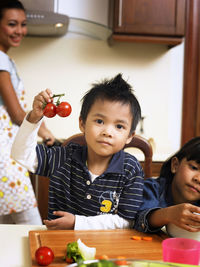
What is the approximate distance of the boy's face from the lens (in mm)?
1051

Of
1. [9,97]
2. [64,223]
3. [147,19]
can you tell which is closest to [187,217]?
[64,223]

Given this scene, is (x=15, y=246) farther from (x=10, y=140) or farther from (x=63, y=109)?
(x=10, y=140)

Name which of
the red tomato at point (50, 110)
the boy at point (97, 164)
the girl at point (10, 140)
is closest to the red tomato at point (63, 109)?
the red tomato at point (50, 110)

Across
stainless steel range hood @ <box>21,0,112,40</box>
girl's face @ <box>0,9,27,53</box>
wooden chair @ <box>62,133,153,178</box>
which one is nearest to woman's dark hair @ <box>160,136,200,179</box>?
wooden chair @ <box>62,133,153,178</box>

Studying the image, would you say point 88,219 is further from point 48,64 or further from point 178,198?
point 48,64

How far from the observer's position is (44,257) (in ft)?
2.41

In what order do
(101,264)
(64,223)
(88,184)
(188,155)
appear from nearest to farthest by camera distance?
(101,264) < (64,223) < (88,184) < (188,155)

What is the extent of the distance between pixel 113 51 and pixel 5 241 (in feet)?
7.07

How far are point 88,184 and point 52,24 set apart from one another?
1.65 m

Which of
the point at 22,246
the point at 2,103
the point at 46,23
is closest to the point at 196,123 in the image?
the point at 46,23

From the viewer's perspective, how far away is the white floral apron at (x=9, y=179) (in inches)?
72.9

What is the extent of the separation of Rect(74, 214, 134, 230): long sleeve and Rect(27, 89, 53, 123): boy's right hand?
28cm

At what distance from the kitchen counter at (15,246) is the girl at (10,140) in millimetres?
868

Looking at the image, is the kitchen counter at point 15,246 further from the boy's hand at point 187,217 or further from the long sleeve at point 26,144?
the boy's hand at point 187,217
